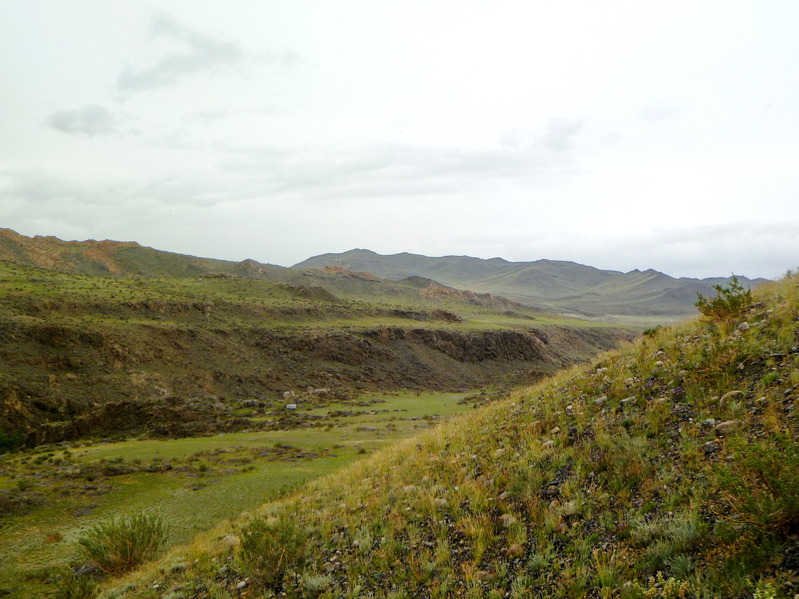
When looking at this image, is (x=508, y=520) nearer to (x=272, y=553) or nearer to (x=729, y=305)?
(x=272, y=553)

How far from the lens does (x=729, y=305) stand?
444 inches

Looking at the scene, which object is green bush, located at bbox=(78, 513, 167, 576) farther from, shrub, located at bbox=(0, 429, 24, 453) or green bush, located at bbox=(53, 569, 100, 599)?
shrub, located at bbox=(0, 429, 24, 453)

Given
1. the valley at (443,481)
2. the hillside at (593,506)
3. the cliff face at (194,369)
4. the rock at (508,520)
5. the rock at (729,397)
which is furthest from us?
the cliff face at (194,369)

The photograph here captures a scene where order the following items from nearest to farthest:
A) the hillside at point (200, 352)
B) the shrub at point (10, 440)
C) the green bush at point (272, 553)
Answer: the green bush at point (272, 553), the shrub at point (10, 440), the hillside at point (200, 352)

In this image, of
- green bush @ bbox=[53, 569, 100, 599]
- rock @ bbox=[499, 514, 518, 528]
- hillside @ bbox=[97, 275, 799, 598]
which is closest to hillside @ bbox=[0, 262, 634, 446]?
green bush @ bbox=[53, 569, 100, 599]

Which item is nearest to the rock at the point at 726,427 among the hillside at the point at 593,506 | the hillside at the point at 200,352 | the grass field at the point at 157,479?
the hillside at the point at 593,506

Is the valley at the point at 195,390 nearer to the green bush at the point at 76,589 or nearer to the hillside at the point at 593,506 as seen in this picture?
the green bush at the point at 76,589

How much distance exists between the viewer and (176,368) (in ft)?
122

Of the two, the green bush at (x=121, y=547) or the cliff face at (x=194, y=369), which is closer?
the green bush at (x=121, y=547)

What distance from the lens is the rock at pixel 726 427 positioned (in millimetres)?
6688

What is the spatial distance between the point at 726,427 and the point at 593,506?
7.47ft

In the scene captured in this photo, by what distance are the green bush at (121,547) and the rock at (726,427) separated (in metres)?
12.1

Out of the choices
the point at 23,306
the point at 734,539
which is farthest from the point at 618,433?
the point at 23,306

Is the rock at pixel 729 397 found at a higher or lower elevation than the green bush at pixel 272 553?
higher
